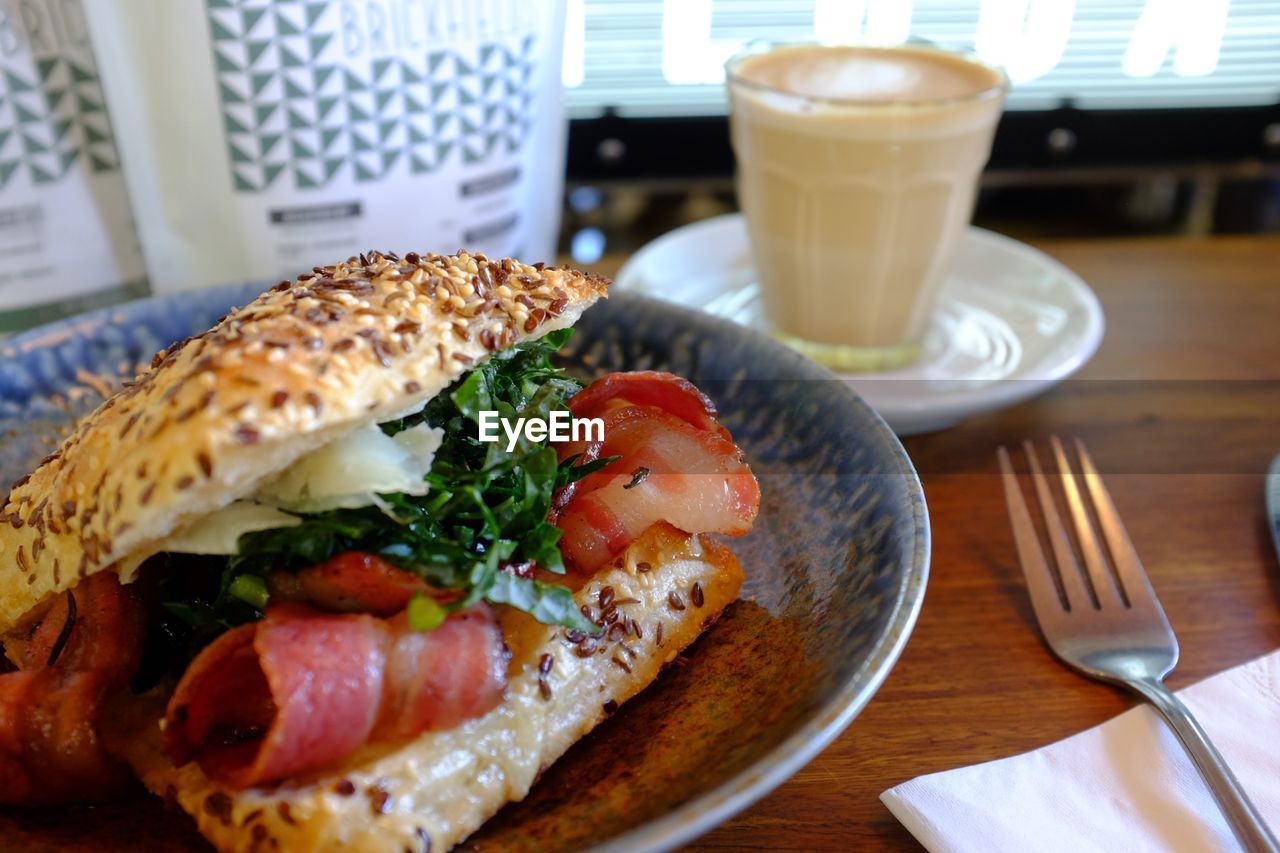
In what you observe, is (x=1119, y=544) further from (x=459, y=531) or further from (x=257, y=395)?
(x=257, y=395)

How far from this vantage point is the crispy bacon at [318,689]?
988mm

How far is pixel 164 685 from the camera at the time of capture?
119 centimetres

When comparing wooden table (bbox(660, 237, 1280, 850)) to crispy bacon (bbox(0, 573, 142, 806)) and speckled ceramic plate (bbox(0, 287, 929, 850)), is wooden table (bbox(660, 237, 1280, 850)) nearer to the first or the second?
speckled ceramic plate (bbox(0, 287, 929, 850))

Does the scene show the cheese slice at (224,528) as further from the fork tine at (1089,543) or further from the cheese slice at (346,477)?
the fork tine at (1089,543)

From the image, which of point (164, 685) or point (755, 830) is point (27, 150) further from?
point (755, 830)

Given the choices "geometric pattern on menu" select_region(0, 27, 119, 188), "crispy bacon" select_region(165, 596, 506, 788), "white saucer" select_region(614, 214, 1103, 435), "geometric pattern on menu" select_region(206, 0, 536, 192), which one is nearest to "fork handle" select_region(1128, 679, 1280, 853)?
"white saucer" select_region(614, 214, 1103, 435)

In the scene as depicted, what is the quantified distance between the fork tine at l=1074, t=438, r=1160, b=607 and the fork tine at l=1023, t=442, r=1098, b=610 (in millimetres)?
55

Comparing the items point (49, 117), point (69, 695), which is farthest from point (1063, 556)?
point (49, 117)

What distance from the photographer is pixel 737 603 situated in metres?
1.38

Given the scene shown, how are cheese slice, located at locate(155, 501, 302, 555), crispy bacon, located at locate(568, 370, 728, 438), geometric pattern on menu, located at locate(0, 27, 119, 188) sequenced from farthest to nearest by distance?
geometric pattern on menu, located at locate(0, 27, 119, 188) < crispy bacon, located at locate(568, 370, 728, 438) < cheese slice, located at locate(155, 501, 302, 555)

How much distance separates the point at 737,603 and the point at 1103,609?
55 centimetres

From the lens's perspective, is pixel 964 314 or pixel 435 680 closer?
pixel 435 680

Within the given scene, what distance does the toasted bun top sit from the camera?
1.02m

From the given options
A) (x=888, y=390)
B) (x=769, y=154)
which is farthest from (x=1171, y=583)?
(x=769, y=154)
